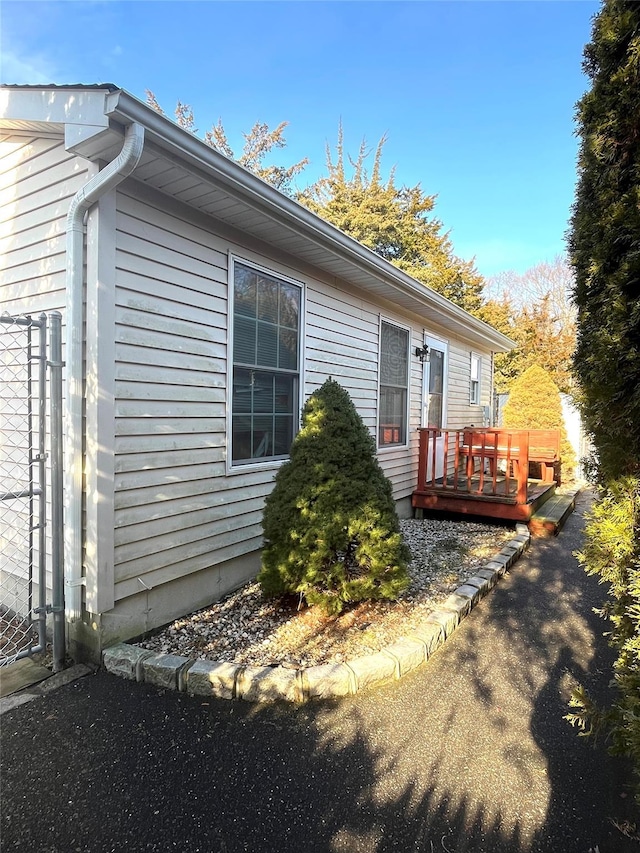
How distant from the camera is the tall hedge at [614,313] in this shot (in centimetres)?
151

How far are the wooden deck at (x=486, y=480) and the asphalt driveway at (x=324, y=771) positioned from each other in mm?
3327

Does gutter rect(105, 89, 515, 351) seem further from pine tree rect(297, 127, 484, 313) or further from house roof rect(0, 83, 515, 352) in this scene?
pine tree rect(297, 127, 484, 313)

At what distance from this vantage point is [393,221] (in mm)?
17547

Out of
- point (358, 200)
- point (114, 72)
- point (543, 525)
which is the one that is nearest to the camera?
point (543, 525)

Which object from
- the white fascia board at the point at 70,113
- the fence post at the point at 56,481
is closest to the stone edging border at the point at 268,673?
the fence post at the point at 56,481

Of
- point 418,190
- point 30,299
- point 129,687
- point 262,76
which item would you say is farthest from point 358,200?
point 129,687

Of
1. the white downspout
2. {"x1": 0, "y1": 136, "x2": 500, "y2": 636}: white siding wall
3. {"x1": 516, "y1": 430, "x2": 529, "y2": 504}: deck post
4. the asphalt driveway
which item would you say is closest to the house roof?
{"x1": 0, "y1": 136, "x2": 500, "y2": 636}: white siding wall

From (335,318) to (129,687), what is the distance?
3944 millimetres

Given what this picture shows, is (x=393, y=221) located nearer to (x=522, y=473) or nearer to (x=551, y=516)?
(x=522, y=473)

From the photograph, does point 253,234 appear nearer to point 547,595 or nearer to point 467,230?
point 547,595

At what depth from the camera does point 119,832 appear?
1616 millimetres

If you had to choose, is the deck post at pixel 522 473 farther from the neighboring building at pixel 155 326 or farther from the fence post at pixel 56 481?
the fence post at pixel 56 481

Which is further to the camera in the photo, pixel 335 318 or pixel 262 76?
pixel 262 76

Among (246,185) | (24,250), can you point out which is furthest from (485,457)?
(24,250)
